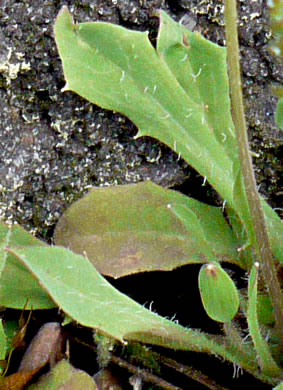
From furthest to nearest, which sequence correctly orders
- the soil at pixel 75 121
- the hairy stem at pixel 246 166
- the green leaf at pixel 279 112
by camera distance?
1. the soil at pixel 75 121
2. the green leaf at pixel 279 112
3. the hairy stem at pixel 246 166

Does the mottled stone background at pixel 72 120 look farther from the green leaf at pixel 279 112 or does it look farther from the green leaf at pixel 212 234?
the green leaf at pixel 279 112

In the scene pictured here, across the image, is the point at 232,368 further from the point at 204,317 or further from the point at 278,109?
the point at 278,109

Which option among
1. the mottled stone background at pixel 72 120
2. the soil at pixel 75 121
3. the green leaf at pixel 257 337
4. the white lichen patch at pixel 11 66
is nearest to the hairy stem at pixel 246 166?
the green leaf at pixel 257 337

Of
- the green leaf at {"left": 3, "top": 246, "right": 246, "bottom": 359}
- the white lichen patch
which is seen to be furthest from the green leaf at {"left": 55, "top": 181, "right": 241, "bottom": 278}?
the white lichen patch

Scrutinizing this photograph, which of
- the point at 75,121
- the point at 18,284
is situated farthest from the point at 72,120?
the point at 18,284

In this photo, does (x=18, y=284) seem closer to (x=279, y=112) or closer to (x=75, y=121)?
(x=75, y=121)

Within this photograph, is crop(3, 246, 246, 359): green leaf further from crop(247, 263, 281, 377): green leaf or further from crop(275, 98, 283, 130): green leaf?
crop(275, 98, 283, 130): green leaf
